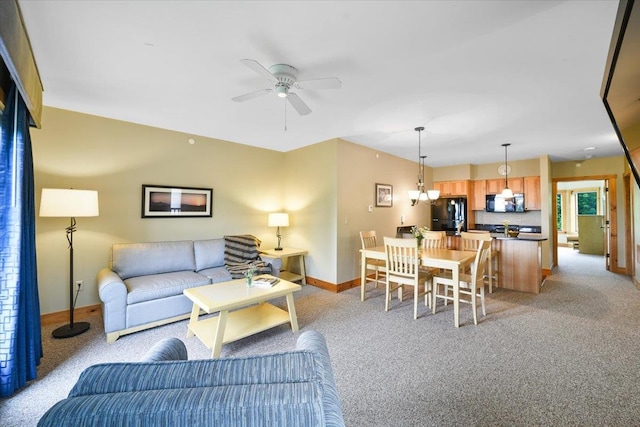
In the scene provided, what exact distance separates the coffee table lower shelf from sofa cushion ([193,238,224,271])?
3.68 ft

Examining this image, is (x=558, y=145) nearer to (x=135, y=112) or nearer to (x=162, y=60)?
(x=162, y=60)

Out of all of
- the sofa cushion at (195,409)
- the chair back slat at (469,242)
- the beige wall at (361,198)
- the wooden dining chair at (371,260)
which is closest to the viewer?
the sofa cushion at (195,409)

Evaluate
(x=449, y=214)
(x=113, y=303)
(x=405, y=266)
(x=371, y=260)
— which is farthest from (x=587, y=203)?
(x=113, y=303)

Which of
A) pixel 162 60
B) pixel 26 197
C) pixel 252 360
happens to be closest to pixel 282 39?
pixel 162 60

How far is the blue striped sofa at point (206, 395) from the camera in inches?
25.5

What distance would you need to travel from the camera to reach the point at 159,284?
3035 millimetres

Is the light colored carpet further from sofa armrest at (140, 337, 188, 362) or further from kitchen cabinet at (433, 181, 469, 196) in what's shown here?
kitchen cabinet at (433, 181, 469, 196)

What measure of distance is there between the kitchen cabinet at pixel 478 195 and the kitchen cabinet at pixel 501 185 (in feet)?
0.30

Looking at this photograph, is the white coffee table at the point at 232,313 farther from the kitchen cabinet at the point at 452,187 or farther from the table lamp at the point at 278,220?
the kitchen cabinet at the point at 452,187

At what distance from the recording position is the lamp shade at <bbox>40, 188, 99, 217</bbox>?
264 cm

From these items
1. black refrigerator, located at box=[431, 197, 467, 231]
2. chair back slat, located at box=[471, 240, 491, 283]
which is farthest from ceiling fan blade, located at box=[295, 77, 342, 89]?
black refrigerator, located at box=[431, 197, 467, 231]

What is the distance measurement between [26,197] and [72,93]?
4.17 feet

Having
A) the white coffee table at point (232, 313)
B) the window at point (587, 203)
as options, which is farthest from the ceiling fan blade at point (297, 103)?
the window at point (587, 203)

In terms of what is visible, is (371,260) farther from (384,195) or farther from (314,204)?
(384,195)
